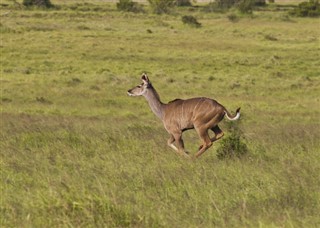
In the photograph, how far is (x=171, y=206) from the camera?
5.99m

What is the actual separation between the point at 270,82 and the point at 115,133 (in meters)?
15.3

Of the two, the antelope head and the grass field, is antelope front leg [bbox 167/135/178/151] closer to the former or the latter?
the grass field

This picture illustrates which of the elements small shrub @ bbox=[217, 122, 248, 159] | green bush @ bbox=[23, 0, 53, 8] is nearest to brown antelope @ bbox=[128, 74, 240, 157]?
small shrub @ bbox=[217, 122, 248, 159]

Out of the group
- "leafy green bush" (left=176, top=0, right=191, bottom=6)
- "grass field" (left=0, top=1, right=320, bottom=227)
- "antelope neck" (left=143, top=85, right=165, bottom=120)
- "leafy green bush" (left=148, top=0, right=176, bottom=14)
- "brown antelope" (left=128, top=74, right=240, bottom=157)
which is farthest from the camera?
"leafy green bush" (left=176, top=0, right=191, bottom=6)

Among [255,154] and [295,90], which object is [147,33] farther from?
[255,154]

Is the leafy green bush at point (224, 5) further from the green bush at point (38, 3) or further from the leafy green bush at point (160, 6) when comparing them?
the green bush at point (38, 3)

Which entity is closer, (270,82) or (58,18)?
(270,82)

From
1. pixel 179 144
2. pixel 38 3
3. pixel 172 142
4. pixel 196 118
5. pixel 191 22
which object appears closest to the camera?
pixel 179 144

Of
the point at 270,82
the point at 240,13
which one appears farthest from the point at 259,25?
the point at 270,82

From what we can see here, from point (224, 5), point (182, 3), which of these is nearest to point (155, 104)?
point (224, 5)

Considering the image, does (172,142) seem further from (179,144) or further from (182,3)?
(182,3)

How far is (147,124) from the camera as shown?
15.8m

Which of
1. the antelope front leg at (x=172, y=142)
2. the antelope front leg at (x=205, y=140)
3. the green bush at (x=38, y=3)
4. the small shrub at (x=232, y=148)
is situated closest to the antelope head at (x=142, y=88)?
the antelope front leg at (x=172, y=142)

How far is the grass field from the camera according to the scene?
19.1ft
